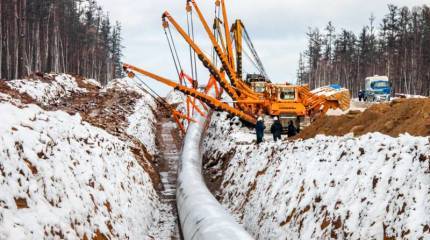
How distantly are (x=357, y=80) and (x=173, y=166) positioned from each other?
199ft

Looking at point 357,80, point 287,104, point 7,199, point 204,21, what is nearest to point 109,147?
point 7,199

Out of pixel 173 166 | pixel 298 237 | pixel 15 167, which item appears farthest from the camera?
pixel 173 166

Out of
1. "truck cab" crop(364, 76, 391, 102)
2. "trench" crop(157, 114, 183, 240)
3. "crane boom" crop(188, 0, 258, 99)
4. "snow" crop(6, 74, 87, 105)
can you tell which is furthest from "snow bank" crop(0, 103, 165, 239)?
"truck cab" crop(364, 76, 391, 102)

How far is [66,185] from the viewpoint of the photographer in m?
Result: 10.5

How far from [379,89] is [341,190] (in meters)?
43.5

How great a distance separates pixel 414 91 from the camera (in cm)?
6109

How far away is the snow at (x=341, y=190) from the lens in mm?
8359

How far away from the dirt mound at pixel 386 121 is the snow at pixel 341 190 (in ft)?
5.80

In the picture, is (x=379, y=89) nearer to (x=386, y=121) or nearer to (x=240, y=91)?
(x=240, y=91)

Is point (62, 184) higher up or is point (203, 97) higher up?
point (203, 97)

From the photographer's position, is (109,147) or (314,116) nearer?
(109,147)

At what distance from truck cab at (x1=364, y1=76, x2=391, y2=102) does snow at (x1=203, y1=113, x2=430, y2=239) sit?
36614mm

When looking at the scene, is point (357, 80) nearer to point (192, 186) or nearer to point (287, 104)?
point (287, 104)

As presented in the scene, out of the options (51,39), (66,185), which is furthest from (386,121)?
(51,39)
